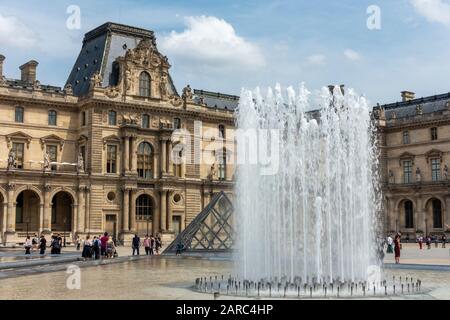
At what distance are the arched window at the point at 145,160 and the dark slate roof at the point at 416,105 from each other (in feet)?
103

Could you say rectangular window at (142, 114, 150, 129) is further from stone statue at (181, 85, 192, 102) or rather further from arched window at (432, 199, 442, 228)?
arched window at (432, 199, 442, 228)

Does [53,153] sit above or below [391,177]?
above

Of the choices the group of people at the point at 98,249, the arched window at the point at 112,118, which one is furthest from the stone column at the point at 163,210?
the group of people at the point at 98,249

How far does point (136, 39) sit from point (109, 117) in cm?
1156

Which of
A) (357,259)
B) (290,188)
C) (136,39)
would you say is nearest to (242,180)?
(290,188)

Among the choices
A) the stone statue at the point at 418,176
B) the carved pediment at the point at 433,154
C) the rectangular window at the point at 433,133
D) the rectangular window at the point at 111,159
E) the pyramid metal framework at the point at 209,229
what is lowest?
the pyramid metal framework at the point at 209,229

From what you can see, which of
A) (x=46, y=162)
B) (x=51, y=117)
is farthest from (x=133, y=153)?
(x=46, y=162)

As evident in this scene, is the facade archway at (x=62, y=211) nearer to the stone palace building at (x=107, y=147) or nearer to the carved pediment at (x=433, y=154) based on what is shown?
the stone palace building at (x=107, y=147)

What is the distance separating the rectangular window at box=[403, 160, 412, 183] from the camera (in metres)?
73.1

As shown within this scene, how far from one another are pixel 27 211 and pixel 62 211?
135 inches

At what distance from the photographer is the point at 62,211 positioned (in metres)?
60.6

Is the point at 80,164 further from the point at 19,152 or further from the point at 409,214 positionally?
the point at 409,214

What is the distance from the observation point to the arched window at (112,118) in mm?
61125
